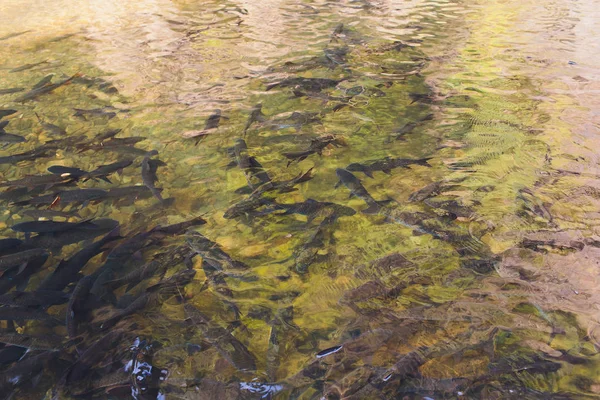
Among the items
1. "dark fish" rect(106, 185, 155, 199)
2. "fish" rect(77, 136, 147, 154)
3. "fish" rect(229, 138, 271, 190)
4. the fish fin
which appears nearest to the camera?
the fish fin

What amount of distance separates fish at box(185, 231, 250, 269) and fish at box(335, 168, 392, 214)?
3.61 feet

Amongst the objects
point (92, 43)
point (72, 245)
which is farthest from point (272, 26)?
point (72, 245)

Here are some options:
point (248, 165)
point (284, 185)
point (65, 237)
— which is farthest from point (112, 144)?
point (284, 185)

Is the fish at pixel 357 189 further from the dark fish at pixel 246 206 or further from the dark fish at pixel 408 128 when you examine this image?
the dark fish at pixel 408 128

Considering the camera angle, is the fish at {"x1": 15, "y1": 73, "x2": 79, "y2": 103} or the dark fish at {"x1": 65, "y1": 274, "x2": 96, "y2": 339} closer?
the dark fish at {"x1": 65, "y1": 274, "x2": 96, "y2": 339}

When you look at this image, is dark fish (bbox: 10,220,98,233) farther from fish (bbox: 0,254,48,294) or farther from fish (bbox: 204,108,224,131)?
fish (bbox: 204,108,224,131)

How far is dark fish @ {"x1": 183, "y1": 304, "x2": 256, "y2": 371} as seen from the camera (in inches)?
83.9

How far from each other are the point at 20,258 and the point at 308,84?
4015 millimetres

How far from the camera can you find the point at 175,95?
5.66 meters

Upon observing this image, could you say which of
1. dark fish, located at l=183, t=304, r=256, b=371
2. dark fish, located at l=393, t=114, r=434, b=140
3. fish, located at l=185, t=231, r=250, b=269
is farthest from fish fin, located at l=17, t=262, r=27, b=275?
dark fish, located at l=393, t=114, r=434, b=140

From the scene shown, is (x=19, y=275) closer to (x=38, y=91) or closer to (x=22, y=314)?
(x=22, y=314)

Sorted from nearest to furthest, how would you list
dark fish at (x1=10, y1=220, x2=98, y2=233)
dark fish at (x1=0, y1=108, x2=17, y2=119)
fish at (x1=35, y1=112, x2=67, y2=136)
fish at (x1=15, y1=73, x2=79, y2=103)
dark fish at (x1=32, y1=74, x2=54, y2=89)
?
1. dark fish at (x1=10, y1=220, x2=98, y2=233)
2. fish at (x1=35, y1=112, x2=67, y2=136)
3. dark fish at (x1=0, y1=108, x2=17, y2=119)
4. fish at (x1=15, y1=73, x2=79, y2=103)
5. dark fish at (x1=32, y1=74, x2=54, y2=89)

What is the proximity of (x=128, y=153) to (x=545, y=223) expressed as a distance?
11.9ft

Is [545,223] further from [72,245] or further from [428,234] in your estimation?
[72,245]
